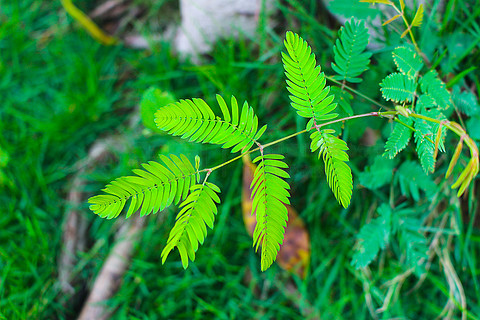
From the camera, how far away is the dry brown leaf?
1778mm

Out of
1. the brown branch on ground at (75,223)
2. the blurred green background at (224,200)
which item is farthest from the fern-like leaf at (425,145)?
the brown branch on ground at (75,223)

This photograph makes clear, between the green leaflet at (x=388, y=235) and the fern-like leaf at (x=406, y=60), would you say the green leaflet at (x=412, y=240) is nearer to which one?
the green leaflet at (x=388, y=235)

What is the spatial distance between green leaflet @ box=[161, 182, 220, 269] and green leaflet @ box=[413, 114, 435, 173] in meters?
0.61

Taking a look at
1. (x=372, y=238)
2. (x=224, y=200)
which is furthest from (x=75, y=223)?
(x=372, y=238)

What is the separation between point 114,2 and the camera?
2.33m

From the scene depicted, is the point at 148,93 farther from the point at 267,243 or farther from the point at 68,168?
the point at 267,243

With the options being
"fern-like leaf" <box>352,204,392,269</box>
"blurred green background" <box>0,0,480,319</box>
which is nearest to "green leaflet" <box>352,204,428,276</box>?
"fern-like leaf" <box>352,204,392,269</box>

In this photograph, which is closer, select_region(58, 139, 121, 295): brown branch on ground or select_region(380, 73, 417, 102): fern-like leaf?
select_region(380, 73, 417, 102): fern-like leaf

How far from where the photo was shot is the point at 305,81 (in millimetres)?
1040

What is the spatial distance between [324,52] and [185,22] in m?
0.84

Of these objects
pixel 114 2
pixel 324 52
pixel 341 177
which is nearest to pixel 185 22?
pixel 114 2

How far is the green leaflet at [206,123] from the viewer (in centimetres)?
102

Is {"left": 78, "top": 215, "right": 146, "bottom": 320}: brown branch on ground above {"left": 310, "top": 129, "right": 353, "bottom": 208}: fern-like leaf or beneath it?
beneath

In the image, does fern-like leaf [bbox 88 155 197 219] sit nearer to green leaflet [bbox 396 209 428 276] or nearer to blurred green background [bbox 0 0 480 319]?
blurred green background [bbox 0 0 480 319]
